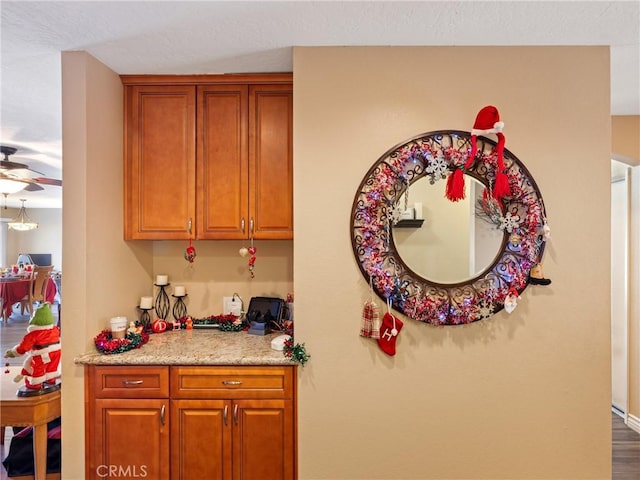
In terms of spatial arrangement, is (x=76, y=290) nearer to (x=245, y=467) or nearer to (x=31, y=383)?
(x=31, y=383)

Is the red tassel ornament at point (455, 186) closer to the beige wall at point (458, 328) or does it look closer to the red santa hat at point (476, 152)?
the red santa hat at point (476, 152)

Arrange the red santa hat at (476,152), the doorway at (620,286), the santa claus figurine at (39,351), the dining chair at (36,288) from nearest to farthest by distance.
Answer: the red santa hat at (476,152) → the santa claus figurine at (39,351) → the doorway at (620,286) → the dining chair at (36,288)

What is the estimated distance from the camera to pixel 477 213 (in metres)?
1.71

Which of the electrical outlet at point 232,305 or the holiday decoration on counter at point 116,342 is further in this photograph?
the electrical outlet at point 232,305

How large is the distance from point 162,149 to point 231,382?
1443 mm

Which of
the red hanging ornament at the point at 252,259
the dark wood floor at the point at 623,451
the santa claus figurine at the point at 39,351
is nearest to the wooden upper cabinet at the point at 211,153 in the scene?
the red hanging ornament at the point at 252,259

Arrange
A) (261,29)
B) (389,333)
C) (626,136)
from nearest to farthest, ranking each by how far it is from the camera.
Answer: (261,29) → (389,333) → (626,136)

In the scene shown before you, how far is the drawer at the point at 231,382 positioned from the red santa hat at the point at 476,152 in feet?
4.18

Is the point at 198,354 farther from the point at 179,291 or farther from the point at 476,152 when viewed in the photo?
the point at 476,152

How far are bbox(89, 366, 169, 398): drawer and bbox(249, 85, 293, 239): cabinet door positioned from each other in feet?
3.04

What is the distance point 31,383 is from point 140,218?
105 cm

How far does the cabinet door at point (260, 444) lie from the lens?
1.69 metres
